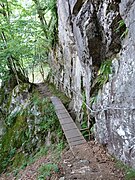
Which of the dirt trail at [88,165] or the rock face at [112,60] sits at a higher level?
the rock face at [112,60]

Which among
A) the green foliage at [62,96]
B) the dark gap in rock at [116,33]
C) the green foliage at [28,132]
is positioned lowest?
the green foliage at [28,132]

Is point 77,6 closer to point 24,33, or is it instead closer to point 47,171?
point 47,171

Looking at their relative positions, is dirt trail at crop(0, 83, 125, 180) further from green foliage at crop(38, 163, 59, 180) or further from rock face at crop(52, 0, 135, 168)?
rock face at crop(52, 0, 135, 168)

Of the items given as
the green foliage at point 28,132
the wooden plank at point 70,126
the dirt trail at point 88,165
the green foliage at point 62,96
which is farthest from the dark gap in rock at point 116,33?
the green foliage at point 62,96

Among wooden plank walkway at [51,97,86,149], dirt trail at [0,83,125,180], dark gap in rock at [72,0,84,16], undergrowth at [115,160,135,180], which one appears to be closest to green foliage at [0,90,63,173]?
wooden plank walkway at [51,97,86,149]

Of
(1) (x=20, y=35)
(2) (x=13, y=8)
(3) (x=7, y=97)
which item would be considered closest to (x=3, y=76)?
(3) (x=7, y=97)

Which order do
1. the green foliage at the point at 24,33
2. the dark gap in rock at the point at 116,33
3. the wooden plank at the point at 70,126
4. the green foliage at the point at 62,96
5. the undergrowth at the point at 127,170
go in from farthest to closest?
the green foliage at the point at 24,33 → the green foliage at the point at 62,96 → the wooden plank at the point at 70,126 → the dark gap in rock at the point at 116,33 → the undergrowth at the point at 127,170

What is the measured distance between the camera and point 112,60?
5.54m

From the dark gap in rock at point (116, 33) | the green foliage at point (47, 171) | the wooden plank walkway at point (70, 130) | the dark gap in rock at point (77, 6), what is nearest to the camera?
the green foliage at point (47, 171)

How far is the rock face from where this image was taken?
180 inches

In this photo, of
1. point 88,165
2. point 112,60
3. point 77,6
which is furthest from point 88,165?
point 77,6

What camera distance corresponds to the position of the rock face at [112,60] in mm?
4583

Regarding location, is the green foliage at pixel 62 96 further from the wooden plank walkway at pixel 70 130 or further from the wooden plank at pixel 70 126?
the wooden plank at pixel 70 126

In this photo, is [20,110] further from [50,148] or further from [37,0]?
[37,0]
